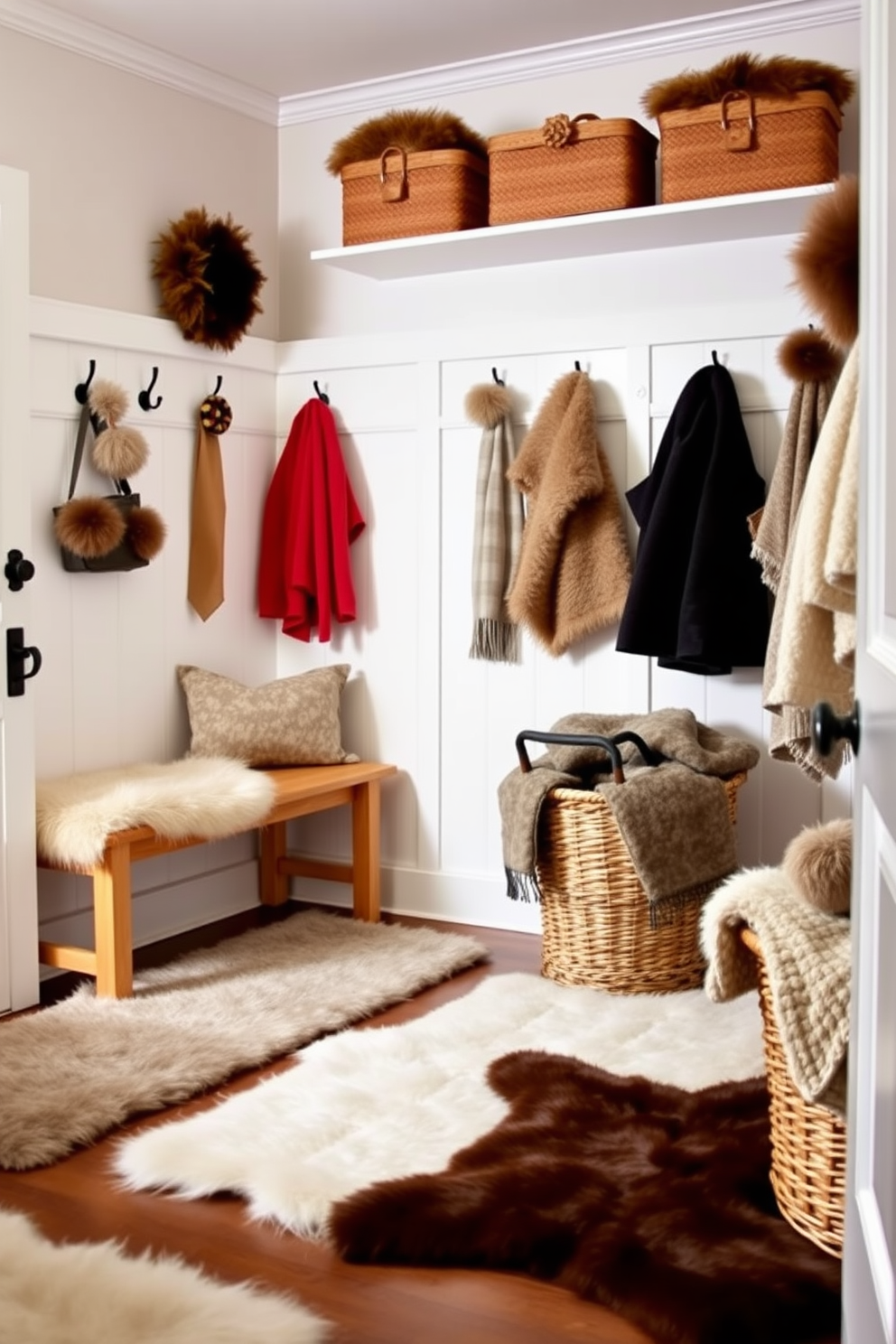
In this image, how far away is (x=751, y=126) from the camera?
12.1 feet

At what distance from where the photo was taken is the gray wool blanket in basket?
3.46 m

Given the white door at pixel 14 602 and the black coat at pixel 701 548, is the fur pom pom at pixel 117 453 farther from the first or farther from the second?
the black coat at pixel 701 548

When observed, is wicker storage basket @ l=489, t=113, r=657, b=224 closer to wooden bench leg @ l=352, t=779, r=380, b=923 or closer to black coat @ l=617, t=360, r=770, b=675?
black coat @ l=617, t=360, r=770, b=675

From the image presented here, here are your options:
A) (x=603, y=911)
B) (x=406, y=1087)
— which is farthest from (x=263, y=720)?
(x=406, y=1087)

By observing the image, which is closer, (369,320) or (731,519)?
(731,519)

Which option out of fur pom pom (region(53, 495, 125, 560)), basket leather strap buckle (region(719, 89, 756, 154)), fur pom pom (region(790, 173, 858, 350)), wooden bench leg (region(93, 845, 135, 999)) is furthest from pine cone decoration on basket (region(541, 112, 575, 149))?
wooden bench leg (region(93, 845, 135, 999))

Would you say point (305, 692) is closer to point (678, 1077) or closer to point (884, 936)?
point (678, 1077)

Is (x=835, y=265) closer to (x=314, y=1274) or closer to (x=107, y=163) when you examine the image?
(x=314, y=1274)

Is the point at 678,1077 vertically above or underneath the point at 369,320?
underneath

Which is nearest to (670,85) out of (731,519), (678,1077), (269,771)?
(731,519)

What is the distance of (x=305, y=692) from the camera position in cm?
436

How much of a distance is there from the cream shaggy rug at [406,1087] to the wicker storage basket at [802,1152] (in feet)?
2.01

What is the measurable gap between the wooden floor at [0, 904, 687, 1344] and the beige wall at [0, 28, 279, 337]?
91.8 inches

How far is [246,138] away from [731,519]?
2.05 metres
